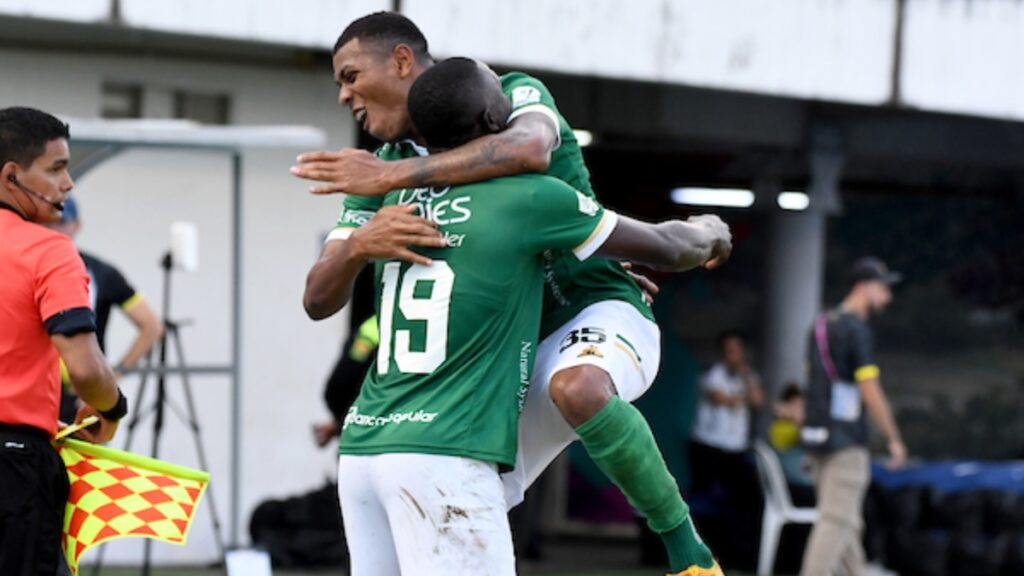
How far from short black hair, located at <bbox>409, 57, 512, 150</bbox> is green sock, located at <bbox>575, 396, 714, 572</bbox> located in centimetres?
79

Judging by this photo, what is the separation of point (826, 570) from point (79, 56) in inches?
225

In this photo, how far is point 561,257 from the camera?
5.21 metres

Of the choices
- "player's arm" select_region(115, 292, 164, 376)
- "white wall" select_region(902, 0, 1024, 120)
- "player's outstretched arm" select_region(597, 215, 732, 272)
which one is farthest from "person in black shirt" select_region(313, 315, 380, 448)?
"white wall" select_region(902, 0, 1024, 120)

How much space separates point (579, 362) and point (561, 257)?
0.33 meters

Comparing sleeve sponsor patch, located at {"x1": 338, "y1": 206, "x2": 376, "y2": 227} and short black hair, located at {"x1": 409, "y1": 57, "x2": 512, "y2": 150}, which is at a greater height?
short black hair, located at {"x1": 409, "y1": 57, "x2": 512, "y2": 150}

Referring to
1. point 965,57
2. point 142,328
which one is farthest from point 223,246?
point 965,57

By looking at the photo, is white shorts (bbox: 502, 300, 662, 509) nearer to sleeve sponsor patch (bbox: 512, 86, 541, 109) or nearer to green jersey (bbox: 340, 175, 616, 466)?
green jersey (bbox: 340, 175, 616, 466)

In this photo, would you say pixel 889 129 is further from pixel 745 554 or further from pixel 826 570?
pixel 826 570

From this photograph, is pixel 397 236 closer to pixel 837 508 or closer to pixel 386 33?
pixel 386 33

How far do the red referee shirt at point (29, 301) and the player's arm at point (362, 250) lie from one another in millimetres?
A: 690

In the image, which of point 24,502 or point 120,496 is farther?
point 120,496

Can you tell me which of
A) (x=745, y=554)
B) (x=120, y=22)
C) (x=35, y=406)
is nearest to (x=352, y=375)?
(x=120, y=22)

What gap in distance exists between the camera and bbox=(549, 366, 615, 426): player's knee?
492 cm

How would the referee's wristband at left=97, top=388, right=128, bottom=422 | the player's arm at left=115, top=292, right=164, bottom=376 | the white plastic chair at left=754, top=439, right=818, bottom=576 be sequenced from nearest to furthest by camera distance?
the referee's wristband at left=97, top=388, right=128, bottom=422 < the player's arm at left=115, top=292, right=164, bottom=376 < the white plastic chair at left=754, top=439, right=818, bottom=576
